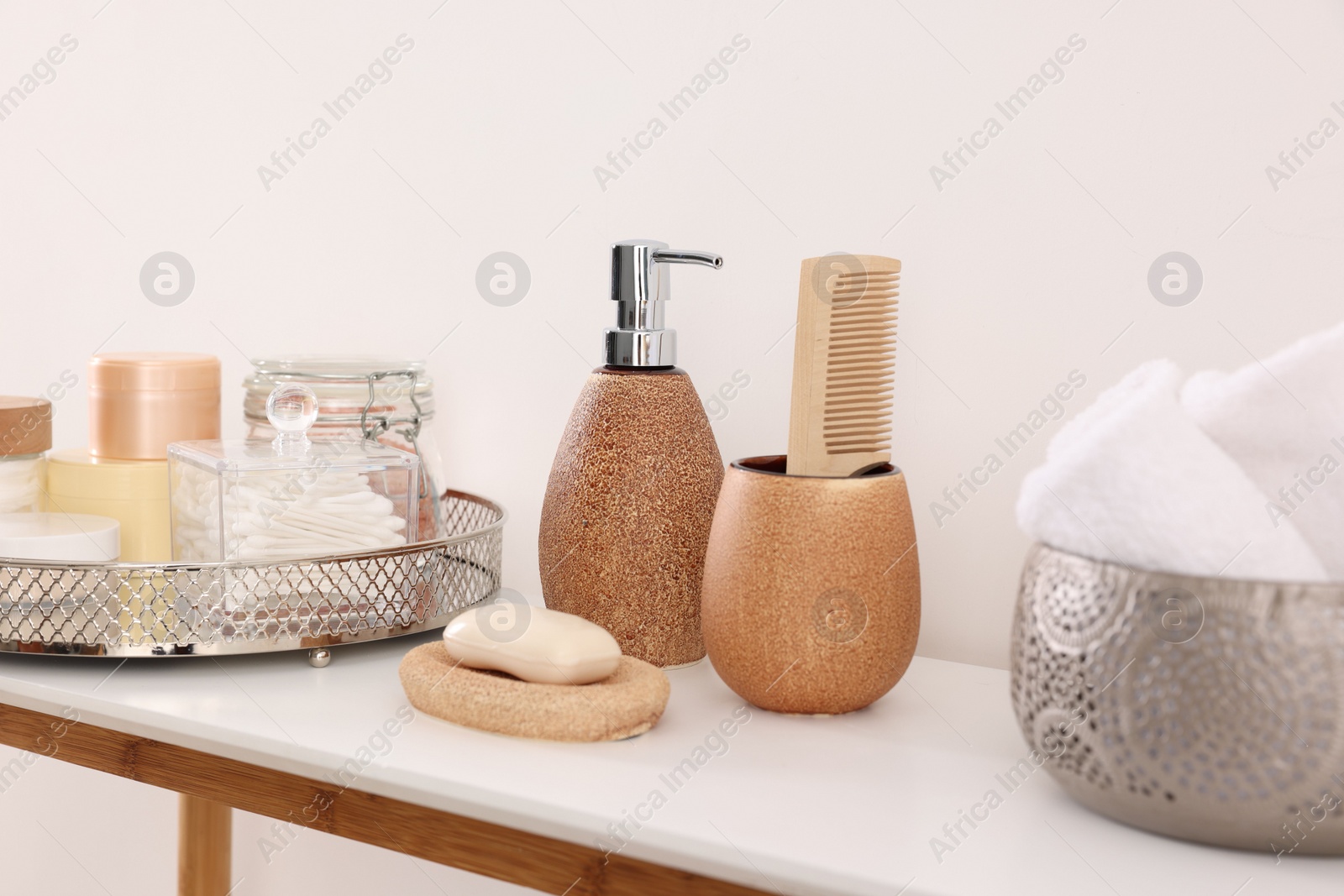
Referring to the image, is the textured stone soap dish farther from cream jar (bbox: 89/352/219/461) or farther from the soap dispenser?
cream jar (bbox: 89/352/219/461)

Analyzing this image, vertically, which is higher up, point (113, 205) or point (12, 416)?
point (113, 205)

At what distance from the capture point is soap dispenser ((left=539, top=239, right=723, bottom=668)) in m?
0.53

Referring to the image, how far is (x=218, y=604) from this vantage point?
1.73ft

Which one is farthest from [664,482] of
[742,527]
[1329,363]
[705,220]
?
[1329,363]

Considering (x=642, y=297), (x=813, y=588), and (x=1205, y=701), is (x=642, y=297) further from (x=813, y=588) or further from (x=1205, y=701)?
(x=1205, y=701)

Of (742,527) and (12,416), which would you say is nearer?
(742,527)

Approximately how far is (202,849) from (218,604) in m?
0.43

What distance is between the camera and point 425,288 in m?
0.75

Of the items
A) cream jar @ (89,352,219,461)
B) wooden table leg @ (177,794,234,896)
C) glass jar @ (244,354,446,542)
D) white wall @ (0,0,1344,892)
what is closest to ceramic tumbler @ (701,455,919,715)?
white wall @ (0,0,1344,892)

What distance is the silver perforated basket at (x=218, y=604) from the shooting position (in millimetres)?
513

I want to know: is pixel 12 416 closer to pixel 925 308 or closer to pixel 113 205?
pixel 113 205

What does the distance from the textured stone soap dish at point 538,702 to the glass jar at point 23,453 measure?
28 cm

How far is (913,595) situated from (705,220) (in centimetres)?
26

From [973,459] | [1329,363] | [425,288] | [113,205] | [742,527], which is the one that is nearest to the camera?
[1329,363]
